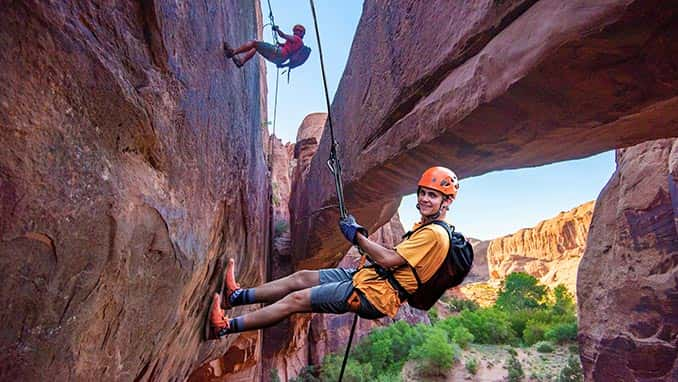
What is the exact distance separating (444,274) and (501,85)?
5.03 ft

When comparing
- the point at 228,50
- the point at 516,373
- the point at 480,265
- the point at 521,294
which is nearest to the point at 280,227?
the point at 228,50

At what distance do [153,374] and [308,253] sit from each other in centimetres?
661

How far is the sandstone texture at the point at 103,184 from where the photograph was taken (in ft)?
4.14

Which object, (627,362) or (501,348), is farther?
(501,348)

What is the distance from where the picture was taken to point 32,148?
50.0 inches

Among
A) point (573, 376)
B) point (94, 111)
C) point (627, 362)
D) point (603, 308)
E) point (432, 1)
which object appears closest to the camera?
point (94, 111)

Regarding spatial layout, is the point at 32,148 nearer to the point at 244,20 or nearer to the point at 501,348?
Result: the point at 244,20

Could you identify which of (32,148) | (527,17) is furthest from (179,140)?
(527,17)

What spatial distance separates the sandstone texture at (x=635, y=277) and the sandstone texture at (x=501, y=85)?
2571 millimetres

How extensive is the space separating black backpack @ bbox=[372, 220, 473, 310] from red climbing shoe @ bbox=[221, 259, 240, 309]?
1506 mm

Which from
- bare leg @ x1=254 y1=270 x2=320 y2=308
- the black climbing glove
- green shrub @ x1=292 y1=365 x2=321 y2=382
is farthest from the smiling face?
green shrub @ x1=292 y1=365 x2=321 y2=382

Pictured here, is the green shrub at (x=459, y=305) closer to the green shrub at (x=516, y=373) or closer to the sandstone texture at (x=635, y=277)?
the green shrub at (x=516, y=373)

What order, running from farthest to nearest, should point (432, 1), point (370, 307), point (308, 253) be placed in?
point (308, 253), point (432, 1), point (370, 307)

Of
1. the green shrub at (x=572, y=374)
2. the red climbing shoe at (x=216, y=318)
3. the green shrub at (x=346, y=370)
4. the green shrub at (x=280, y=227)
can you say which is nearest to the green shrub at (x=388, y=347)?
the green shrub at (x=346, y=370)
